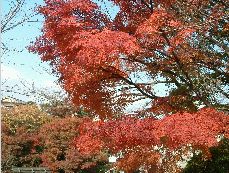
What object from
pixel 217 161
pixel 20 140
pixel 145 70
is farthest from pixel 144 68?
pixel 20 140

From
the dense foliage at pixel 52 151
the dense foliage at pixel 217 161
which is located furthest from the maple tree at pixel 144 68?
the dense foliage at pixel 52 151

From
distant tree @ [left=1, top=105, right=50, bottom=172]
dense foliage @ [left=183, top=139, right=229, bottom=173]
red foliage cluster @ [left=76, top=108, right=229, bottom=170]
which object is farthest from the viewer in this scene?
distant tree @ [left=1, top=105, right=50, bottom=172]

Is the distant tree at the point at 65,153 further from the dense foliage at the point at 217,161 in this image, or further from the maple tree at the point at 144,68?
the maple tree at the point at 144,68

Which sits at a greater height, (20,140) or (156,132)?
(20,140)

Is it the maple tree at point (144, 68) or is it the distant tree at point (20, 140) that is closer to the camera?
the maple tree at point (144, 68)

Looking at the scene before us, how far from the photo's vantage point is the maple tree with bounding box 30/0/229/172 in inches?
290

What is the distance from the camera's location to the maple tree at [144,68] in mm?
7363

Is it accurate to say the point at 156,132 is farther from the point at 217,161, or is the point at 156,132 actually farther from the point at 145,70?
the point at 217,161

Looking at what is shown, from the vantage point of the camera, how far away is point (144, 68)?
9203 millimetres

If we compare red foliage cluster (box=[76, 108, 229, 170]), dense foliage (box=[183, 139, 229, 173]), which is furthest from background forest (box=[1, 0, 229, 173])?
dense foliage (box=[183, 139, 229, 173])

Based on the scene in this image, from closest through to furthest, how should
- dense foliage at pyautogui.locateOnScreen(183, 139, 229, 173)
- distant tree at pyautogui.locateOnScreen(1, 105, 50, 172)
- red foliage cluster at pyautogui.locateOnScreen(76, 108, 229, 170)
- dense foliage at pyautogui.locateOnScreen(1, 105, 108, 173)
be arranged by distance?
1. red foliage cluster at pyautogui.locateOnScreen(76, 108, 229, 170)
2. dense foliage at pyautogui.locateOnScreen(183, 139, 229, 173)
3. dense foliage at pyautogui.locateOnScreen(1, 105, 108, 173)
4. distant tree at pyautogui.locateOnScreen(1, 105, 50, 172)

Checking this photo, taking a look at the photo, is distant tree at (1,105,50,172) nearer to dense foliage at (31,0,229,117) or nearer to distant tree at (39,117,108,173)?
distant tree at (39,117,108,173)

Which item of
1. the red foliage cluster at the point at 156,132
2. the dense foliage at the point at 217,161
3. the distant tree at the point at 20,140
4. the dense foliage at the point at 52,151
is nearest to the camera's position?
the red foliage cluster at the point at 156,132

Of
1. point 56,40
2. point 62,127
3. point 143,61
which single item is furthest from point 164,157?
point 62,127
